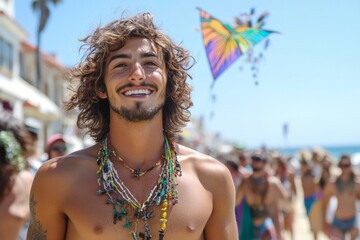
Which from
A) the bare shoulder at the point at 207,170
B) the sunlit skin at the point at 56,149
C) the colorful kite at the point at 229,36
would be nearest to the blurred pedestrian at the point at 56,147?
the sunlit skin at the point at 56,149

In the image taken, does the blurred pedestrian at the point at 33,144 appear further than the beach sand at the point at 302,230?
No

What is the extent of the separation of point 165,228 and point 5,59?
794 inches

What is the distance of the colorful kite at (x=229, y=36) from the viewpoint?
3989 millimetres

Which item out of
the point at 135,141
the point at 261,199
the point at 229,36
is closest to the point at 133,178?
the point at 135,141

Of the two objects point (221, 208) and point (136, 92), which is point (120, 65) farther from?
point (221, 208)

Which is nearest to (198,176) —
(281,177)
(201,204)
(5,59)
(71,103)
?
(201,204)

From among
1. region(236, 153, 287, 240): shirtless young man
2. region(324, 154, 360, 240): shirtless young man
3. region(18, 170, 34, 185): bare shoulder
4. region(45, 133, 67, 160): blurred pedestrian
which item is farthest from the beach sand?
region(18, 170, 34, 185): bare shoulder

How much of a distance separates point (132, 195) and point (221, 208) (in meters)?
0.44

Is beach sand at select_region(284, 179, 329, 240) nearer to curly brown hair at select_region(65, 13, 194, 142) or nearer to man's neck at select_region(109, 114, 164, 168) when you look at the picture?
curly brown hair at select_region(65, 13, 194, 142)

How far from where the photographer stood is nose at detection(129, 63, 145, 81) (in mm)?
2447

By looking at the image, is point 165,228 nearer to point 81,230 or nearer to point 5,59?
point 81,230

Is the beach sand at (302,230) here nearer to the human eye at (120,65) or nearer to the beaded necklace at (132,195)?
the beaded necklace at (132,195)

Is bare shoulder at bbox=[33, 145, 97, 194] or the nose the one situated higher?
the nose

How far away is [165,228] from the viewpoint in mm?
2418
